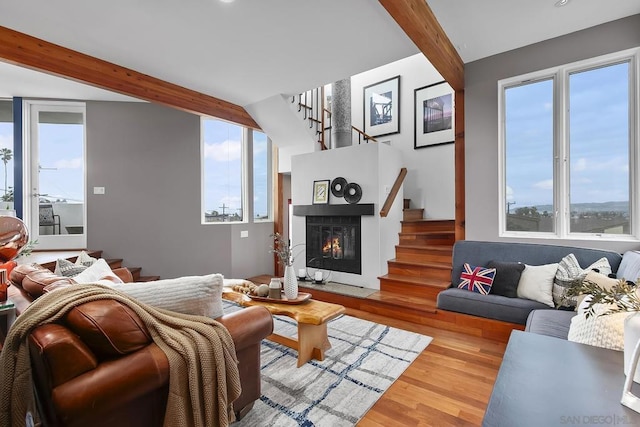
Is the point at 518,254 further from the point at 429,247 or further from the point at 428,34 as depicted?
the point at 428,34

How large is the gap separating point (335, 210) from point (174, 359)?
3.35 metres

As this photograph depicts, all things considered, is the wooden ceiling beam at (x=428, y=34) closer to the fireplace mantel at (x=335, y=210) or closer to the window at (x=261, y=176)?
the fireplace mantel at (x=335, y=210)

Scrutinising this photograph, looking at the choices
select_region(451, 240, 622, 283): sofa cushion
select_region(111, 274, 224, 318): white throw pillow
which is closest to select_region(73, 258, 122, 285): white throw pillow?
select_region(111, 274, 224, 318): white throw pillow

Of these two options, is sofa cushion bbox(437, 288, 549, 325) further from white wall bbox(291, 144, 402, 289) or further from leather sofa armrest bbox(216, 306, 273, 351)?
leather sofa armrest bbox(216, 306, 273, 351)

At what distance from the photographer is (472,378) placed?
7.00ft

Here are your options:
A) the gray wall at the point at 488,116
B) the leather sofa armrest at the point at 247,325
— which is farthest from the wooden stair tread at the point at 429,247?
the leather sofa armrest at the point at 247,325

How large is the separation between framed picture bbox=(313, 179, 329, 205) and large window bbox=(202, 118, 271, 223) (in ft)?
4.55

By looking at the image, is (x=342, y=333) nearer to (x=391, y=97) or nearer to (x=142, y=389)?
(x=142, y=389)

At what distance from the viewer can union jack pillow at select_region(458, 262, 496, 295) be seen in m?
2.96

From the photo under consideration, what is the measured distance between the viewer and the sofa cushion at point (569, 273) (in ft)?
8.07

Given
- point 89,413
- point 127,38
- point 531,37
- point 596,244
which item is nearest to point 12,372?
point 89,413

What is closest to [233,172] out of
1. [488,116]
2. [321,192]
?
[321,192]

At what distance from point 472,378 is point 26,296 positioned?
294cm

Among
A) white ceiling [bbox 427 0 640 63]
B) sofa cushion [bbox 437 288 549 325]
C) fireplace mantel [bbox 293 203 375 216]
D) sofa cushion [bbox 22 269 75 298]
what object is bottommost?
sofa cushion [bbox 437 288 549 325]
